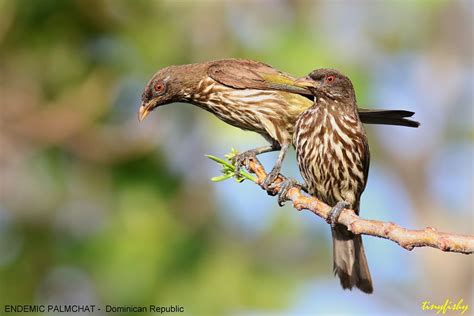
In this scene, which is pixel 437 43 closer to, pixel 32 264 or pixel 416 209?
pixel 416 209

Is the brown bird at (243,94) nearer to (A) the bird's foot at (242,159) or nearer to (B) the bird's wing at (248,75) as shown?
(B) the bird's wing at (248,75)

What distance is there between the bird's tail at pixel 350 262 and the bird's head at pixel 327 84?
1085 millimetres

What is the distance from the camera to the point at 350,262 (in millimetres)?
6223

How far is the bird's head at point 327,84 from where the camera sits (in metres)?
5.84

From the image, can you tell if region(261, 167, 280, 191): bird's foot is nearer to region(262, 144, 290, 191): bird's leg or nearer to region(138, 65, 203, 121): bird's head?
region(262, 144, 290, 191): bird's leg

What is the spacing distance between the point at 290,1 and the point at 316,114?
460 centimetres

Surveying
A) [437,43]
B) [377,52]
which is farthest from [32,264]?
[437,43]

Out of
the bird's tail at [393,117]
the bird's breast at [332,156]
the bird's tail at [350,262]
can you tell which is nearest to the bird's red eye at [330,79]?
the bird's breast at [332,156]

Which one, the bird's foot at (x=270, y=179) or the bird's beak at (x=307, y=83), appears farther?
the bird's beak at (x=307, y=83)

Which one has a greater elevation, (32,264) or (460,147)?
(460,147)

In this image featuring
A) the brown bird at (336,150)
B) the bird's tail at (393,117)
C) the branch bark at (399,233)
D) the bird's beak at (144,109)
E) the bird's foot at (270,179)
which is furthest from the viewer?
the bird's beak at (144,109)

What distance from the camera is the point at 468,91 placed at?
1233 cm

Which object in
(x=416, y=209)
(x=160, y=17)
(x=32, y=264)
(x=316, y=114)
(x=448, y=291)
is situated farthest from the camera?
(x=416, y=209)

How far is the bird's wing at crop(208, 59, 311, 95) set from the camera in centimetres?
657
